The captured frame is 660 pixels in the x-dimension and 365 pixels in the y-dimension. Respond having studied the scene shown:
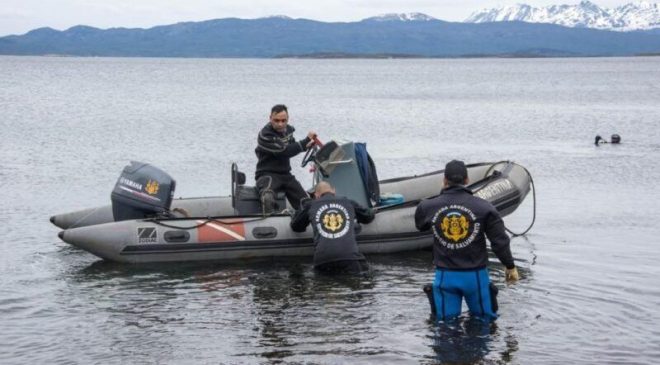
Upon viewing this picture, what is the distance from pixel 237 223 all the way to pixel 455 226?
4.85 meters

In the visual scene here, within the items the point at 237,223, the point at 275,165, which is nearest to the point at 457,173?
the point at 237,223

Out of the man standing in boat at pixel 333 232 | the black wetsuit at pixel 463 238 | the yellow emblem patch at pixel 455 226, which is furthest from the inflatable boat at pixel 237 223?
the yellow emblem patch at pixel 455 226

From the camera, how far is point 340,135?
35906mm

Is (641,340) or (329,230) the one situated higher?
(329,230)

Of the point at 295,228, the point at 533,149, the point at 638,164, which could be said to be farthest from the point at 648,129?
the point at 295,228

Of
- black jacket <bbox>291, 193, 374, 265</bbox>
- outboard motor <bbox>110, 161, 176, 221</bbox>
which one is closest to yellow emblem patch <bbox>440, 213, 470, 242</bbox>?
black jacket <bbox>291, 193, 374, 265</bbox>

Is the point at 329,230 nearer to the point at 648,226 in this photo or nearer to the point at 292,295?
the point at 292,295

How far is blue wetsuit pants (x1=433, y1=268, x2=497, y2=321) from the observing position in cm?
803

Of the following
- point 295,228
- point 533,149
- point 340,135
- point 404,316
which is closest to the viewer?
point 404,316

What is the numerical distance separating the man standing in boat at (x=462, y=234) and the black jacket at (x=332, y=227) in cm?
294

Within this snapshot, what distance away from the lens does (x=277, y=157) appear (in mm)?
12508

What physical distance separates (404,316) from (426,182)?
200 inches

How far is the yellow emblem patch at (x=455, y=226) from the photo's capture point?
788 centimetres

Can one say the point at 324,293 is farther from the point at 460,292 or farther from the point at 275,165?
the point at 460,292
